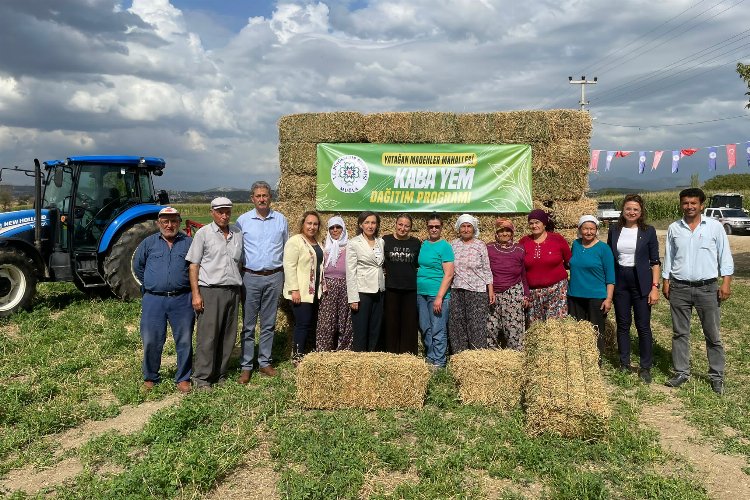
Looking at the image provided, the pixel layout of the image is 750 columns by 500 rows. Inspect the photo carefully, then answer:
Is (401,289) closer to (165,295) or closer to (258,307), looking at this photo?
(258,307)

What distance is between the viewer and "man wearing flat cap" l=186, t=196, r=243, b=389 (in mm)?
4930

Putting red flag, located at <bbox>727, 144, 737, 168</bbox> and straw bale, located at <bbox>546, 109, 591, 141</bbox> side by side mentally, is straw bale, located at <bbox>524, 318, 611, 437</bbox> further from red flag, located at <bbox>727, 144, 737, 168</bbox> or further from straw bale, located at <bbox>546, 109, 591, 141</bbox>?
red flag, located at <bbox>727, 144, 737, 168</bbox>

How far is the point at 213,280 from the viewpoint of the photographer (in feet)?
16.2

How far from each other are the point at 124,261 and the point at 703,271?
8.01 metres

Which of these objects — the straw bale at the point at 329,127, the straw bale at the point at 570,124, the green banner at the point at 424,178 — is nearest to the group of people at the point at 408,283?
the green banner at the point at 424,178

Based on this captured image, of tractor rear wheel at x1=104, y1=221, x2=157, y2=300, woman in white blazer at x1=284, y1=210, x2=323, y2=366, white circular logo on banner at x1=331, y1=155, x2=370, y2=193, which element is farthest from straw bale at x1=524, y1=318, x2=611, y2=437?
tractor rear wheel at x1=104, y1=221, x2=157, y2=300

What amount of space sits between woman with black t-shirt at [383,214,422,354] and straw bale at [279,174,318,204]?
7.30 feet

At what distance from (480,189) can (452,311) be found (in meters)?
2.16

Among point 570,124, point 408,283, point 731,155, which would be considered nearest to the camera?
point 408,283

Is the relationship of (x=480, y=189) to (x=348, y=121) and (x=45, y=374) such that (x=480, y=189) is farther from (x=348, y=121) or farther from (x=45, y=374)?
(x=45, y=374)

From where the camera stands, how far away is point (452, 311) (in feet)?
18.0

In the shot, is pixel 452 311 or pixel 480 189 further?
pixel 480 189

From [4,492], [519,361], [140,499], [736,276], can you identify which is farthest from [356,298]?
[736,276]

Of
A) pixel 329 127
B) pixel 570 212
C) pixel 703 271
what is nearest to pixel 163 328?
pixel 329 127
